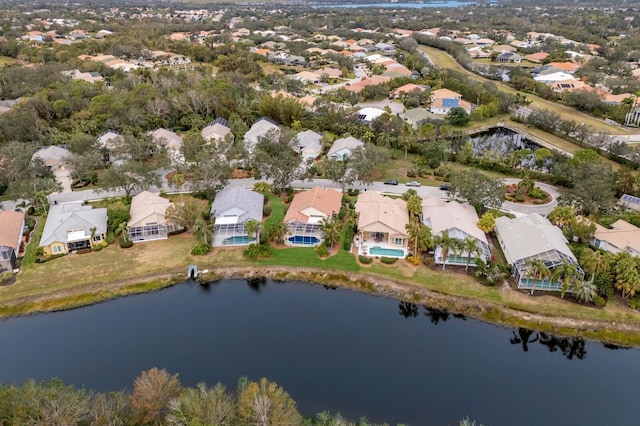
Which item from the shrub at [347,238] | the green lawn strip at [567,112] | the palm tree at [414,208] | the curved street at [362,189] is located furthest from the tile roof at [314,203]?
the green lawn strip at [567,112]

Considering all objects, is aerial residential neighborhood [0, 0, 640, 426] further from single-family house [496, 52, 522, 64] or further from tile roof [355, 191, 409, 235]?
single-family house [496, 52, 522, 64]

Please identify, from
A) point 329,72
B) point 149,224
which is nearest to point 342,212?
point 149,224

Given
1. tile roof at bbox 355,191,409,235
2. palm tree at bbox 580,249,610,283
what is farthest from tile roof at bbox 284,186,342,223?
palm tree at bbox 580,249,610,283

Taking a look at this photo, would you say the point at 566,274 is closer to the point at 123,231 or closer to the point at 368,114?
the point at 123,231

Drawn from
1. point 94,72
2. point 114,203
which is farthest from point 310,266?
point 94,72

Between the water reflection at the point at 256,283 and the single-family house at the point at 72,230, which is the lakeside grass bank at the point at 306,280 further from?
the single-family house at the point at 72,230
